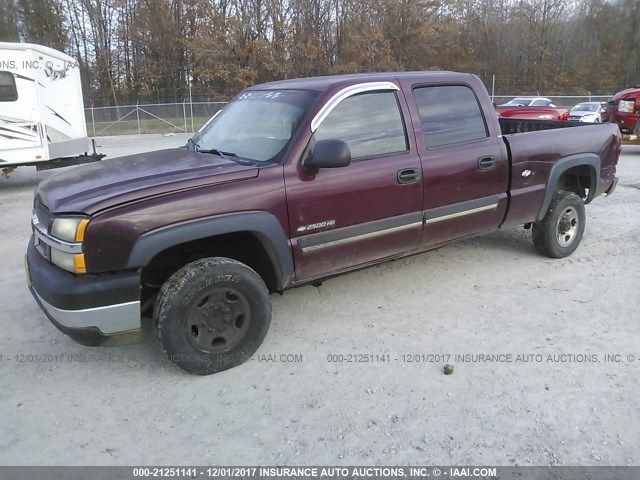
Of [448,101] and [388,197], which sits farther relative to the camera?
[448,101]

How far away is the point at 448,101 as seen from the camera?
4480 millimetres

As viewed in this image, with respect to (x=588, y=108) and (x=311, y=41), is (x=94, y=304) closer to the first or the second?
(x=588, y=108)

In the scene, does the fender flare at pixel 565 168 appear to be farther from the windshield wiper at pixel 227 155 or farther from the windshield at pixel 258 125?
the windshield wiper at pixel 227 155

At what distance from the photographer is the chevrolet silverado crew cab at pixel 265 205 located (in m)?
3.09

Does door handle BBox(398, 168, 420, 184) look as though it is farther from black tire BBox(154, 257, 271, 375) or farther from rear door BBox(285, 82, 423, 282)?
black tire BBox(154, 257, 271, 375)

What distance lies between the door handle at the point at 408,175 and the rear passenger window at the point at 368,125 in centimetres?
17

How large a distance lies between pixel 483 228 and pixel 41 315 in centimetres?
384

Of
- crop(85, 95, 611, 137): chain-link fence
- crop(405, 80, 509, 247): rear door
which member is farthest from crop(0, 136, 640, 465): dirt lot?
crop(85, 95, 611, 137): chain-link fence

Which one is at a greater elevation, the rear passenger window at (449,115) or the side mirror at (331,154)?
the rear passenger window at (449,115)

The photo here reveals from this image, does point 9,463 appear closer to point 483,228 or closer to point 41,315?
point 41,315

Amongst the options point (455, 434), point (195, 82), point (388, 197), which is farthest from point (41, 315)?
point (195, 82)

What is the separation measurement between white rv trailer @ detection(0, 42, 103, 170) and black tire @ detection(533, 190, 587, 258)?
9609 mm

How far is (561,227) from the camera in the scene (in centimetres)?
544

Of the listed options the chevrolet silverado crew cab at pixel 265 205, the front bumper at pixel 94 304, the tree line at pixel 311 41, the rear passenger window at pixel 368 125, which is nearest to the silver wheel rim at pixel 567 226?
the chevrolet silverado crew cab at pixel 265 205
